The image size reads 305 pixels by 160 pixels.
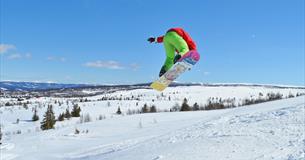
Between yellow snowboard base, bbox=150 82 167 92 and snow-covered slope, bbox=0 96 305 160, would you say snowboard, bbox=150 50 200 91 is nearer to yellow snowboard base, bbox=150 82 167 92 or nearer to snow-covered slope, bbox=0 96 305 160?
yellow snowboard base, bbox=150 82 167 92

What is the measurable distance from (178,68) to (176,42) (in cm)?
91

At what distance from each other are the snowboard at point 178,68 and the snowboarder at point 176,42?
0.10 m

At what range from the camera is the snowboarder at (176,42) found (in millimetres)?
7668

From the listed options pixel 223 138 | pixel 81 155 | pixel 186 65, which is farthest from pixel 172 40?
pixel 81 155

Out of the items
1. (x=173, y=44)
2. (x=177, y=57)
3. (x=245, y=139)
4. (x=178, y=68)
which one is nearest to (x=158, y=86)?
(x=178, y=68)

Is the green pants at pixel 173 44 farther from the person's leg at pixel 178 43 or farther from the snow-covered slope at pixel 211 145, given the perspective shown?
the snow-covered slope at pixel 211 145

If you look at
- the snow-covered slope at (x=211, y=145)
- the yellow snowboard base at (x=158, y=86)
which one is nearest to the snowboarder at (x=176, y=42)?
the yellow snowboard base at (x=158, y=86)

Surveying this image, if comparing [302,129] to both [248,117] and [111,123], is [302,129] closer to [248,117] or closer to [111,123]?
[248,117]

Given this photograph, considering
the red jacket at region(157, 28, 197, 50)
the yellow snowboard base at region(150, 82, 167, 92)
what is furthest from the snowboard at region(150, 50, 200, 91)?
the red jacket at region(157, 28, 197, 50)

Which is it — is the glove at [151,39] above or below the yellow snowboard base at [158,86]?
above

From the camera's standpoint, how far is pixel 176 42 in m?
7.66

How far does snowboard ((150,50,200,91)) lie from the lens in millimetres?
8022

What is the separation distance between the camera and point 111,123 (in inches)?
1671

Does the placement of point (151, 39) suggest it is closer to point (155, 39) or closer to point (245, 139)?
point (155, 39)
